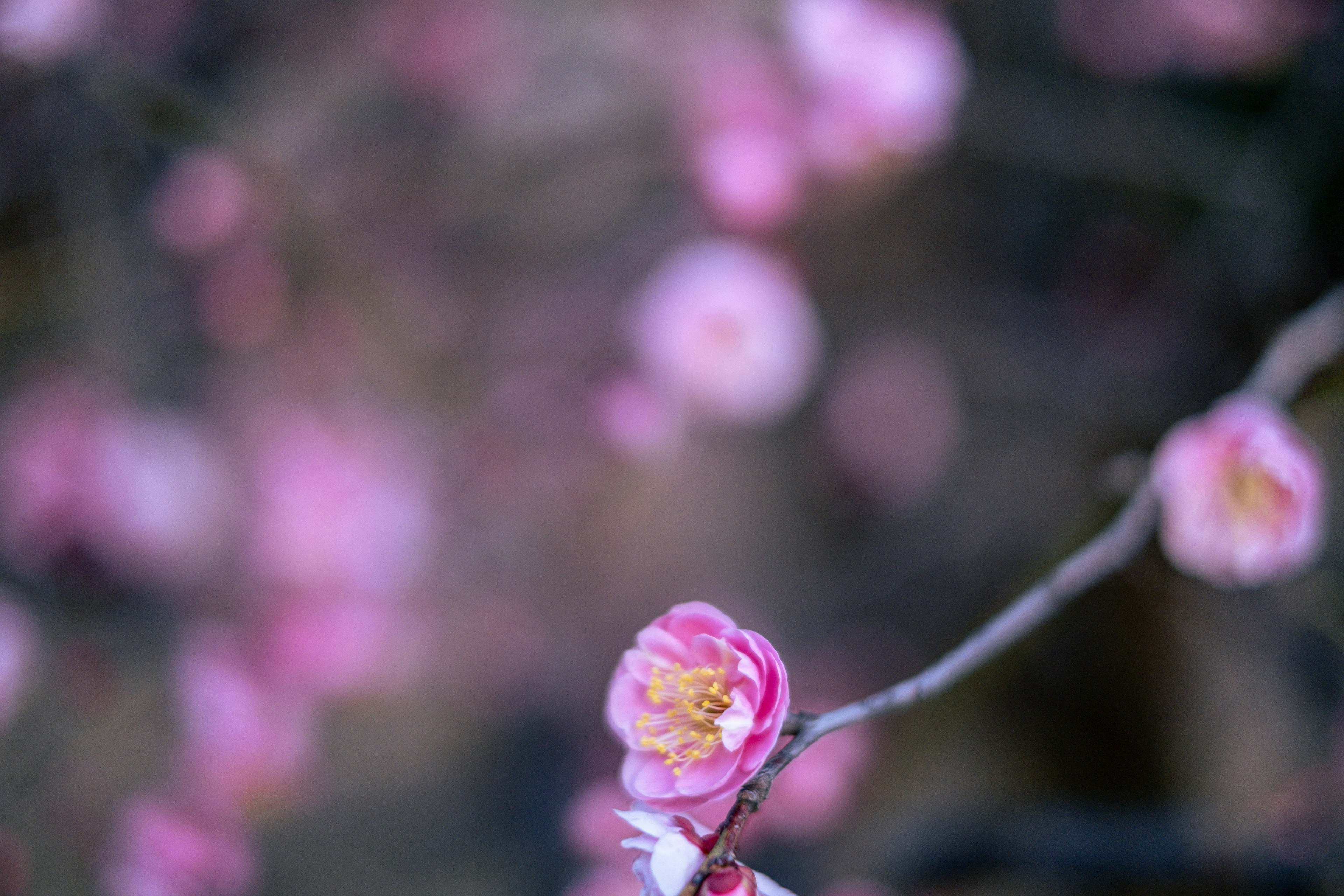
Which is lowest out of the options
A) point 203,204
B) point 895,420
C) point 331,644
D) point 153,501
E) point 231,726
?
point 231,726

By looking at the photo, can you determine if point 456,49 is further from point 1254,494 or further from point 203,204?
point 1254,494

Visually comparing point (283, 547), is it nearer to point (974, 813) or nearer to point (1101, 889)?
point (974, 813)

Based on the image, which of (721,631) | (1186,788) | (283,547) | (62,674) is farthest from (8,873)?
(1186,788)

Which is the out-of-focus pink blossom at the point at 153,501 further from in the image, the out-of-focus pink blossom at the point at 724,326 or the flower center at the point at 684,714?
the flower center at the point at 684,714

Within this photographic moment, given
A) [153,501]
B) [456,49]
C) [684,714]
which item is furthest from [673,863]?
[456,49]

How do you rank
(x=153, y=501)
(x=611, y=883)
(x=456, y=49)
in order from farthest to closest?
(x=456, y=49) → (x=153, y=501) → (x=611, y=883)

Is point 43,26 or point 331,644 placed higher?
point 43,26
